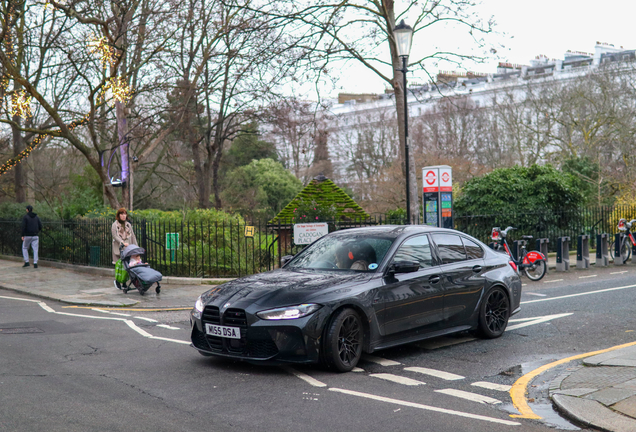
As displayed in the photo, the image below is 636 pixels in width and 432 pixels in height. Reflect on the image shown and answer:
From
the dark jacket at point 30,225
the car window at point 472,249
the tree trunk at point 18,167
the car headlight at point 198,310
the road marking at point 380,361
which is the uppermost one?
the tree trunk at point 18,167

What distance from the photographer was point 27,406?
17.9 ft

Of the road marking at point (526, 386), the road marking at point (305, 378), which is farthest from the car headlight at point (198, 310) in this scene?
the road marking at point (526, 386)

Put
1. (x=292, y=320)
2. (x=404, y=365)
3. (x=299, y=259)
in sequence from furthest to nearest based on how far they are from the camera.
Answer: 1. (x=299, y=259)
2. (x=404, y=365)
3. (x=292, y=320)

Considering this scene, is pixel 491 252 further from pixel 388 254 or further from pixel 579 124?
pixel 579 124

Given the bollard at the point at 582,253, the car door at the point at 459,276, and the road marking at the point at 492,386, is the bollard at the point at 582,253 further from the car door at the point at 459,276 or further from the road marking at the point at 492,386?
the road marking at the point at 492,386

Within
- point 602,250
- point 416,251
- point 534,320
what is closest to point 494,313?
point 534,320

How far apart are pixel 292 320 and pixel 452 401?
1.72 m

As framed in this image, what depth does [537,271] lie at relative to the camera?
15.2 meters

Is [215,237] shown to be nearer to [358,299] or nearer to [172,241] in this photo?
[172,241]

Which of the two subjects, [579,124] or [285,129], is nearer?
[285,129]

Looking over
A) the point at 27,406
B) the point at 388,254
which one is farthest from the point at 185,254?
the point at 27,406

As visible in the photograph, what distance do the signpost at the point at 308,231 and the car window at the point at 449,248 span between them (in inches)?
263

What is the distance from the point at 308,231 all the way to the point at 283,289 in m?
8.39

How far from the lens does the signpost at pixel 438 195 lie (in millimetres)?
15398
